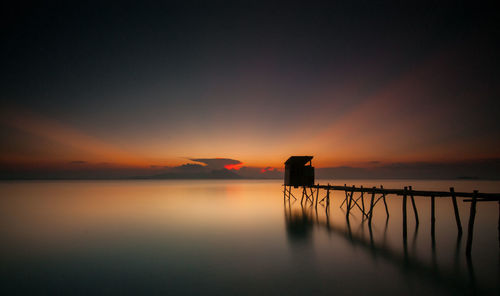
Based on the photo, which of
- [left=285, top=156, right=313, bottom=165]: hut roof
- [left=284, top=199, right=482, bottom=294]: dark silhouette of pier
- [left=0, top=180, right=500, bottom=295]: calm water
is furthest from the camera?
[left=285, top=156, right=313, bottom=165]: hut roof

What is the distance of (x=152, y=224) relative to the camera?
58.1 ft

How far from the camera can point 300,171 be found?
26453 mm

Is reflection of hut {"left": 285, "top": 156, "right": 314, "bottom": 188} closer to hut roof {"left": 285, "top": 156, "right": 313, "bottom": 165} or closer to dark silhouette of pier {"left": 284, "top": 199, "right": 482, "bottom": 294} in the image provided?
hut roof {"left": 285, "top": 156, "right": 313, "bottom": 165}

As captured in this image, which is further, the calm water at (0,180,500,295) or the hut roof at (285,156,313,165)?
the hut roof at (285,156,313,165)

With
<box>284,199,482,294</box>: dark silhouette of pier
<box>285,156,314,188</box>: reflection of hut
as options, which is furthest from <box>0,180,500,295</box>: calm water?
<box>285,156,314,188</box>: reflection of hut

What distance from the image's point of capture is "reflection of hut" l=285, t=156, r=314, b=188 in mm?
26266

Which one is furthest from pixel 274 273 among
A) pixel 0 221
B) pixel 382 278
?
pixel 0 221

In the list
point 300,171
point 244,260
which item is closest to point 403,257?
point 244,260

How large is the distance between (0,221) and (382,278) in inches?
970

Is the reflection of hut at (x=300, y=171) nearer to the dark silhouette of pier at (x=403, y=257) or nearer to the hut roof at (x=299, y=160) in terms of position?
the hut roof at (x=299, y=160)

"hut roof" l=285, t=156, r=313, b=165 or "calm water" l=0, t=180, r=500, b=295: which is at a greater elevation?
"hut roof" l=285, t=156, r=313, b=165

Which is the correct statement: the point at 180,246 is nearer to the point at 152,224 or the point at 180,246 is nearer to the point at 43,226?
the point at 152,224

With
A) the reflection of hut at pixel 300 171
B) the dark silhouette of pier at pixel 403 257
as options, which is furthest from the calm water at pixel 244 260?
the reflection of hut at pixel 300 171

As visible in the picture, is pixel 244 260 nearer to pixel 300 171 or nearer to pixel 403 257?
pixel 403 257
